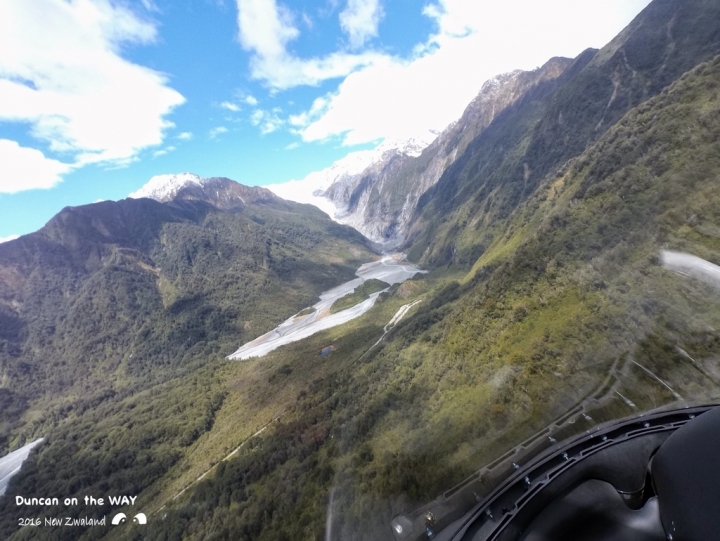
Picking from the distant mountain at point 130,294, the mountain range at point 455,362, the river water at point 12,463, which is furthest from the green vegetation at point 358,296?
the river water at point 12,463

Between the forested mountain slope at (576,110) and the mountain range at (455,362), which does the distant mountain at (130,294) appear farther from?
the forested mountain slope at (576,110)

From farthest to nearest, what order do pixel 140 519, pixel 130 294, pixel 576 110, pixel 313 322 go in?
pixel 130 294, pixel 313 322, pixel 576 110, pixel 140 519

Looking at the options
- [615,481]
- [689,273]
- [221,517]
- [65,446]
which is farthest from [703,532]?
[65,446]

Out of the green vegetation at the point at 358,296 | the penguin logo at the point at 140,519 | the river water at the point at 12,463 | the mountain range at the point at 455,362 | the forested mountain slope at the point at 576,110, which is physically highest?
the forested mountain slope at the point at 576,110

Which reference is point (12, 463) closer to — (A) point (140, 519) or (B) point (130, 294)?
(A) point (140, 519)

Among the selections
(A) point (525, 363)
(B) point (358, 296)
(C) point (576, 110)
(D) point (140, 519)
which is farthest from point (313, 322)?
(C) point (576, 110)

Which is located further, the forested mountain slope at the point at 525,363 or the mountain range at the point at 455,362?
the mountain range at the point at 455,362

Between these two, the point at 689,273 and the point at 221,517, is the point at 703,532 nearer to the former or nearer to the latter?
the point at 689,273

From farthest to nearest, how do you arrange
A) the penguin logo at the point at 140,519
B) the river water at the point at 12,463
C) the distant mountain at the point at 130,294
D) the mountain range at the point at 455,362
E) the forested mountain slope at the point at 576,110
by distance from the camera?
the distant mountain at the point at 130,294 < the forested mountain slope at the point at 576,110 < the river water at the point at 12,463 < the penguin logo at the point at 140,519 < the mountain range at the point at 455,362
